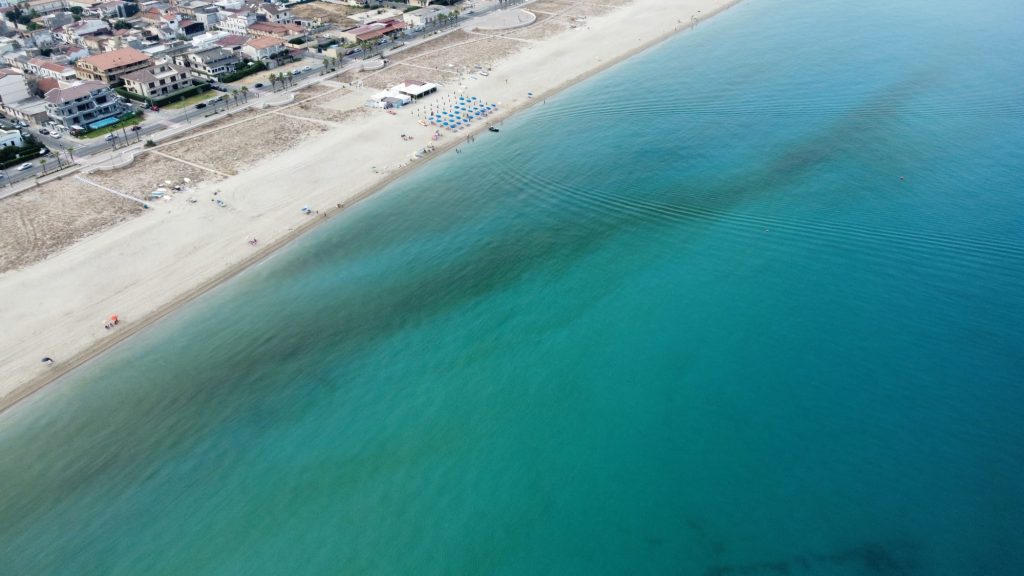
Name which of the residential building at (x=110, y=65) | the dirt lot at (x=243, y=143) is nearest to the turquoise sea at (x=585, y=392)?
the dirt lot at (x=243, y=143)

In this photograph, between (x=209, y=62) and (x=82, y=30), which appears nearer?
(x=209, y=62)

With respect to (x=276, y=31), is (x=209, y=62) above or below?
below

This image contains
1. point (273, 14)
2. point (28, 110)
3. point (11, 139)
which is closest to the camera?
point (11, 139)

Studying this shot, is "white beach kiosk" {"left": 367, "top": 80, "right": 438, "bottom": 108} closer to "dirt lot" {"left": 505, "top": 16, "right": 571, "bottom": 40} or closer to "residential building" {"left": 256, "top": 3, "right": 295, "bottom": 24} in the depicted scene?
"dirt lot" {"left": 505, "top": 16, "right": 571, "bottom": 40}

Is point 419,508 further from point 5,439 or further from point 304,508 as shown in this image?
point 5,439

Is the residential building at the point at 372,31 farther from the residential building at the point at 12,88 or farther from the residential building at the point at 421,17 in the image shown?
the residential building at the point at 12,88

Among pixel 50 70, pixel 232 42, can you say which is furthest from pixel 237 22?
pixel 50 70

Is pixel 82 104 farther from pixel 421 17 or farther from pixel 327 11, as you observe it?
pixel 327 11
